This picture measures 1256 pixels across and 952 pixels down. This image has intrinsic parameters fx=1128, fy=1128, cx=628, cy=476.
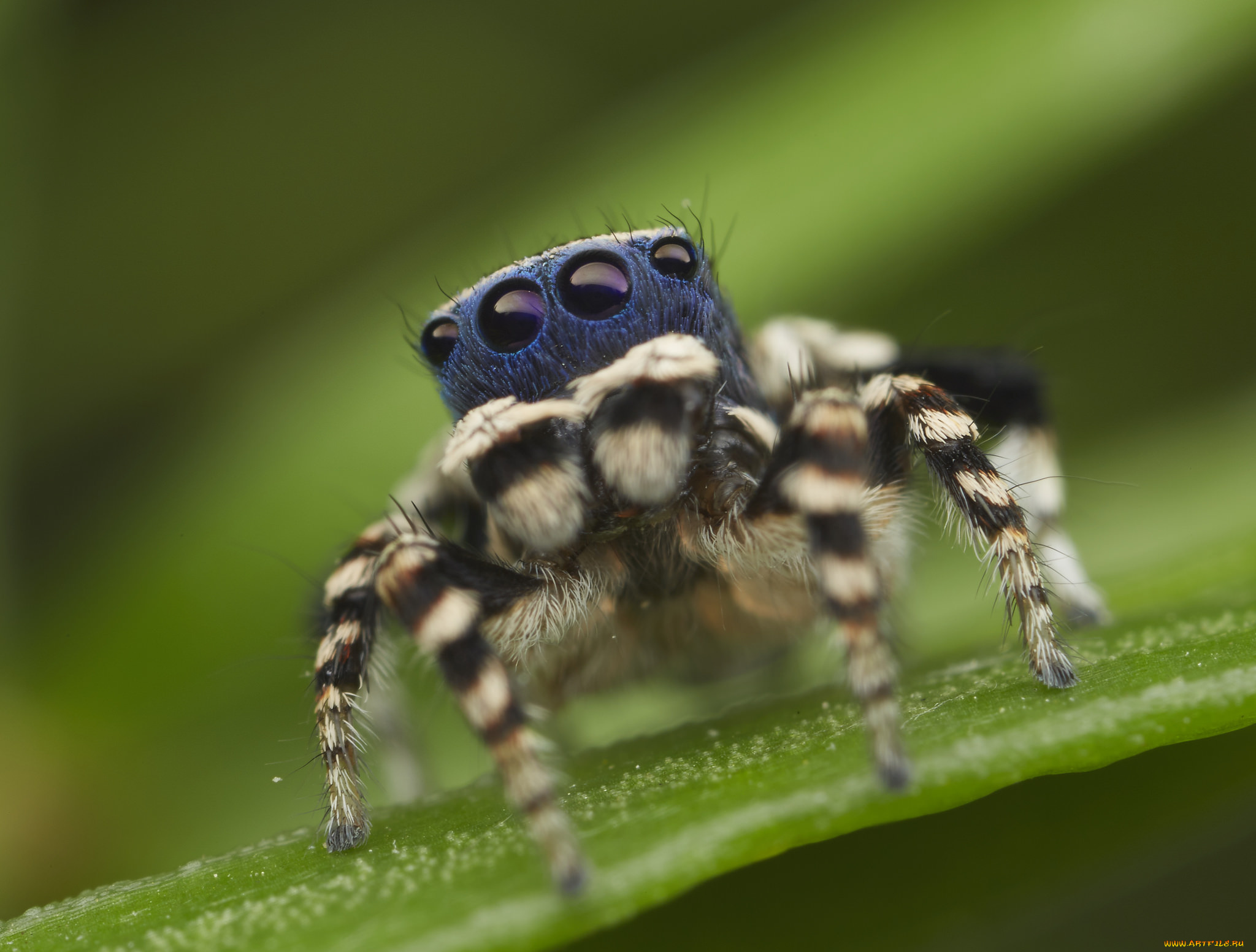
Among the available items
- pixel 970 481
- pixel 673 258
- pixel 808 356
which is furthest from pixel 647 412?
pixel 808 356

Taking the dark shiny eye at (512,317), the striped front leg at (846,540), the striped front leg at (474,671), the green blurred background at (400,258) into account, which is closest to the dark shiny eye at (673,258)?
the dark shiny eye at (512,317)

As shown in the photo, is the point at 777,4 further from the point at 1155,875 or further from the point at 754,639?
the point at 1155,875

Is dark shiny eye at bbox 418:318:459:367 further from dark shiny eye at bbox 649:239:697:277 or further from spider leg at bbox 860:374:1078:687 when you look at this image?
spider leg at bbox 860:374:1078:687

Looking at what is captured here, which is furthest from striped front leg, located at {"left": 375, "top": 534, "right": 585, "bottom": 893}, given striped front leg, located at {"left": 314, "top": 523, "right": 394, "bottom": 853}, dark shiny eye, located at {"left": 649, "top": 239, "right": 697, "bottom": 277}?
dark shiny eye, located at {"left": 649, "top": 239, "right": 697, "bottom": 277}

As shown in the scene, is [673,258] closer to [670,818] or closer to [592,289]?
[592,289]

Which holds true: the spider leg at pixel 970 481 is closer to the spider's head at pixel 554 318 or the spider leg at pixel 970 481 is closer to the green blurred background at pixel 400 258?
the spider's head at pixel 554 318

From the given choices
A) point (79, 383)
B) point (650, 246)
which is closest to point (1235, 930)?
point (650, 246)
